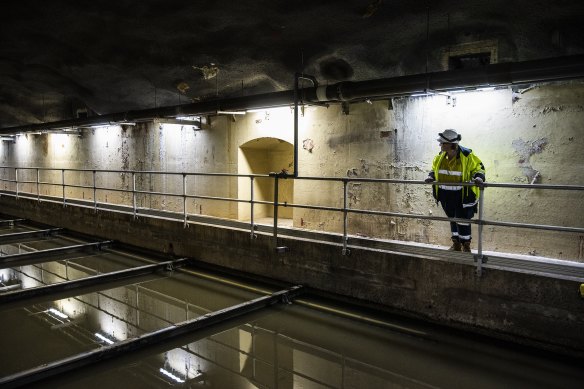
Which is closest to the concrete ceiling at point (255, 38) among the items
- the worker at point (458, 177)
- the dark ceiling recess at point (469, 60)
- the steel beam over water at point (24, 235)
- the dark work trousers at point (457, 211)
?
the dark ceiling recess at point (469, 60)

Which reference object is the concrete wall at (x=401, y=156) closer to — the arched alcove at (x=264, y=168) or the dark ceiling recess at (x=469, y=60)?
the arched alcove at (x=264, y=168)

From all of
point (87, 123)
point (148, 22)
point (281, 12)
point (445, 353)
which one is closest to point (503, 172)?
point (445, 353)

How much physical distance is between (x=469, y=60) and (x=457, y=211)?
2483mm

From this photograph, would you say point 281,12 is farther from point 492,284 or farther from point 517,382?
point 517,382

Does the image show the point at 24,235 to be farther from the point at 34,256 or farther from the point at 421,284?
the point at 421,284

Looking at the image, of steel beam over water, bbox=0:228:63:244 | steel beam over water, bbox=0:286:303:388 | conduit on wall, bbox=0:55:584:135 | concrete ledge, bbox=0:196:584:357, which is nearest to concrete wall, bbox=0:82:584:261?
conduit on wall, bbox=0:55:584:135

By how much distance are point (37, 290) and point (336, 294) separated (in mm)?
4229

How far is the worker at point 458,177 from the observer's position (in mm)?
5355

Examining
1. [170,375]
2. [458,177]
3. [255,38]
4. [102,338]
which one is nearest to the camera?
[170,375]

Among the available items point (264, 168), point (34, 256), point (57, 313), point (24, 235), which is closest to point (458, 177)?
point (57, 313)

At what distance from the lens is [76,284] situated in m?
6.35

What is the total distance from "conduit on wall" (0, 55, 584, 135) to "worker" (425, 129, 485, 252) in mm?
765

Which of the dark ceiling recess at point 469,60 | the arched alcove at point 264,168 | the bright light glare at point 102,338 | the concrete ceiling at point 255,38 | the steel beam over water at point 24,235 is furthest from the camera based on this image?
the arched alcove at point 264,168

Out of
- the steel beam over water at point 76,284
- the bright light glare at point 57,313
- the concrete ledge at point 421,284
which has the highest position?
the concrete ledge at point 421,284
